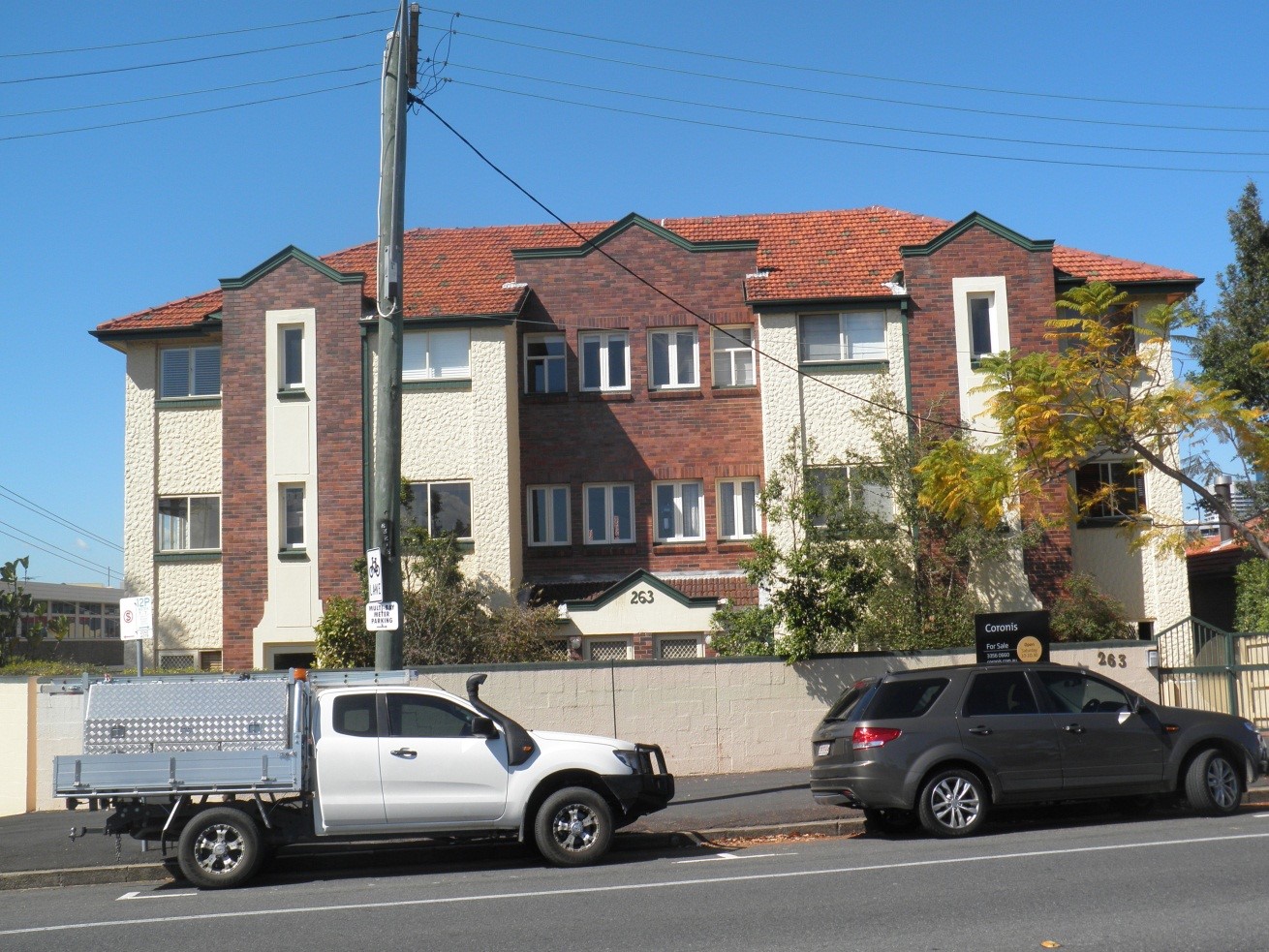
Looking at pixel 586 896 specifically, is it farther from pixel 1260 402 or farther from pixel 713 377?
pixel 1260 402

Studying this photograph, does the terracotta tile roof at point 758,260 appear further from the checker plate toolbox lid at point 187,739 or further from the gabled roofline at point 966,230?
the checker plate toolbox lid at point 187,739

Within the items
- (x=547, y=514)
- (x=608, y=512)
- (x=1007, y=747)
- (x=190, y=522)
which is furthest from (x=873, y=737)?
(x=190, y=522)

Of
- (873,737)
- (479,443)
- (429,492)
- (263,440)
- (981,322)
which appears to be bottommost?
(873,737)

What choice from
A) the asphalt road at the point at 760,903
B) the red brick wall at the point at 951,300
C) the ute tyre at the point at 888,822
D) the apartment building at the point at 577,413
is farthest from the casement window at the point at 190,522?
the ute tyre at the point at 888,822

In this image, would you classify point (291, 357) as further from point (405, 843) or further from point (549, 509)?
point (405, 843)

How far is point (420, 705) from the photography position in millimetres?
11383

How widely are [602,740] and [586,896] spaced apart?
207 cm

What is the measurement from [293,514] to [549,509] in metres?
4.94

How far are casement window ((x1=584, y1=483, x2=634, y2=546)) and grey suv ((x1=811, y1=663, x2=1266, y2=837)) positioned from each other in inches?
510

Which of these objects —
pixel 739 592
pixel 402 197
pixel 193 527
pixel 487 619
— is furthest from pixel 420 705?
pixel 193 527

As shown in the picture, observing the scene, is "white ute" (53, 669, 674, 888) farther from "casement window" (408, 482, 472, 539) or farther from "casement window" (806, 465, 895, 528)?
"casement window" (408, 482, 472, 539)

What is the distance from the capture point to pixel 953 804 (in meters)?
12.1

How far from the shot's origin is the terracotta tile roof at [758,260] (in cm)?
2516

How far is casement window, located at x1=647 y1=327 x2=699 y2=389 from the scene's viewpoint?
2592 cm
